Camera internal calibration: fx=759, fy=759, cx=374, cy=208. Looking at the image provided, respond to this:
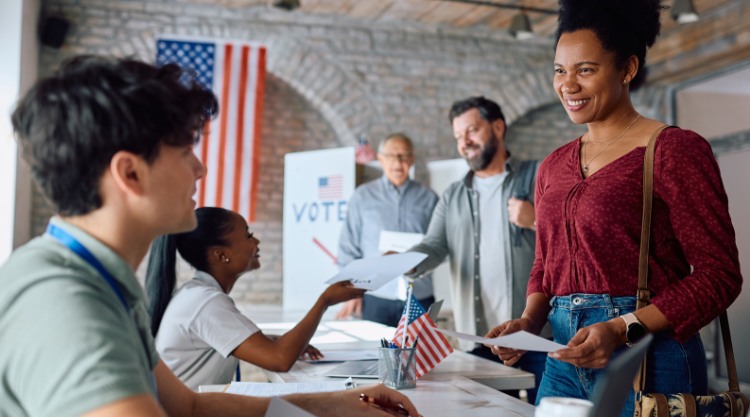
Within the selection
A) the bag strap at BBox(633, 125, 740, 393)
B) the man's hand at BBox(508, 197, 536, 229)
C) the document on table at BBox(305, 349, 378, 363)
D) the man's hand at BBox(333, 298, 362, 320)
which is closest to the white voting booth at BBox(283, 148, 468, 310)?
the man's hand at BBox(333, 298, 362, 320)

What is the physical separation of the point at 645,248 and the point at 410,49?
5732mm

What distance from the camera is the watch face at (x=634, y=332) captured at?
4.88 ft

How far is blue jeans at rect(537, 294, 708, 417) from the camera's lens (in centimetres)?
152

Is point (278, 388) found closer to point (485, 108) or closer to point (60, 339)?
point (60, 339)

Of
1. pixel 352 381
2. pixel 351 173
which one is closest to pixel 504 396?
pixel 352 381

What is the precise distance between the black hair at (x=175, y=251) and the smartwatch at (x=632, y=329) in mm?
1406

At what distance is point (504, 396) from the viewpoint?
1.80m

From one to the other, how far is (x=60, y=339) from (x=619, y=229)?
3.79 ft

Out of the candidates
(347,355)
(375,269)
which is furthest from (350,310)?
(375,269)

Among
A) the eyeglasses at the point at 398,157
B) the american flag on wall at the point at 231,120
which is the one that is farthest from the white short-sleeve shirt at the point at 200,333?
the american flag on wall at the point at 231,120

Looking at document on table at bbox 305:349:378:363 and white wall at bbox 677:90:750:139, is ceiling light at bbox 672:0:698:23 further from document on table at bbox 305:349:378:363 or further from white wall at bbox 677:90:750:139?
document on table at bbox 305:349:378:363

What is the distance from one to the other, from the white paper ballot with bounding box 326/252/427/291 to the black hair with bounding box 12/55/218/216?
148cm

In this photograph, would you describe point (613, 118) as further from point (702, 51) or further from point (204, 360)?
point (702, 51)

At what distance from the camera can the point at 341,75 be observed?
681 cm
